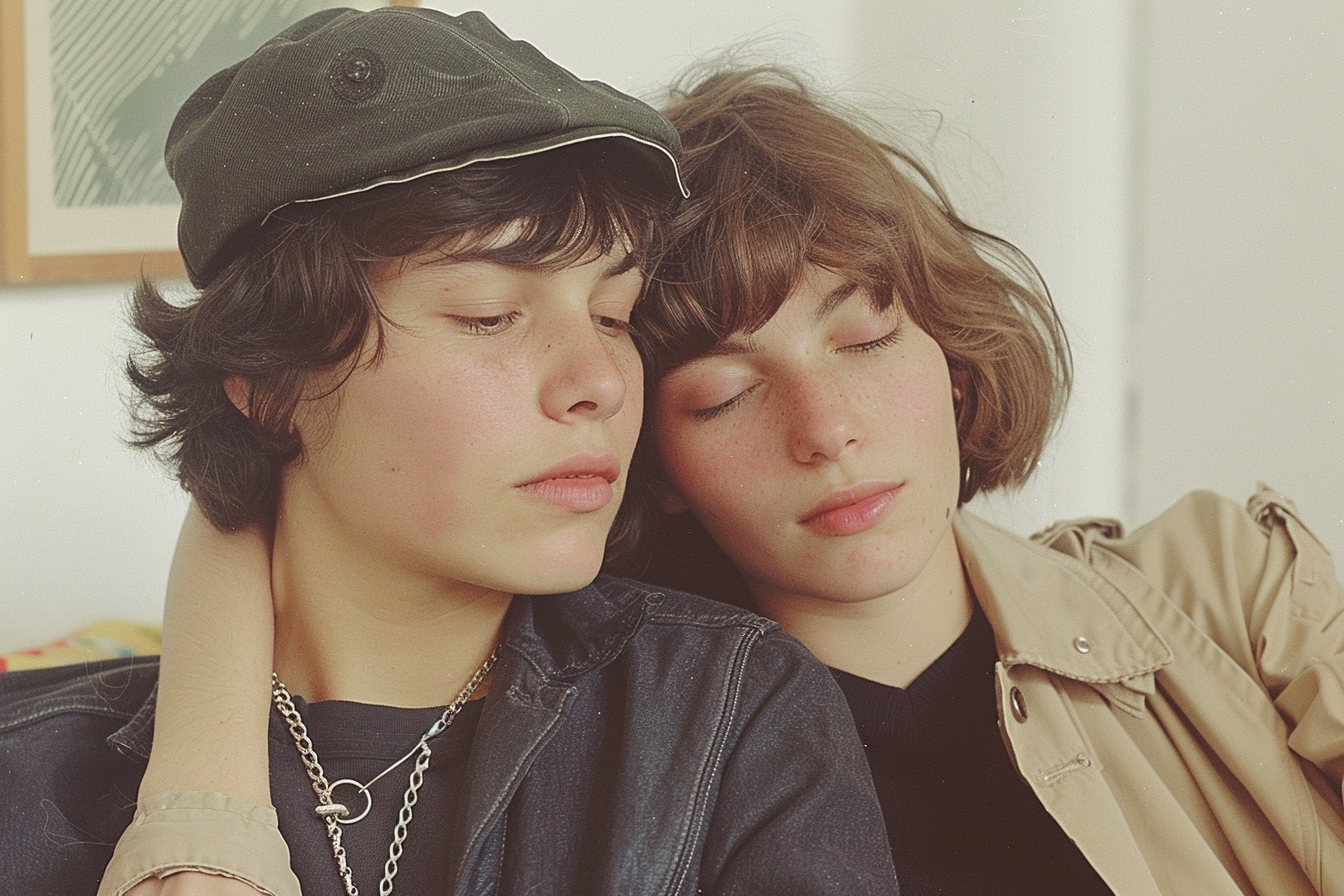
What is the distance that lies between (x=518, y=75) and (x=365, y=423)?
0.82 ft

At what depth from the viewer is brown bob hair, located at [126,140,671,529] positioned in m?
0.84

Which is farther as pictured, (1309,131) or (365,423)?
(1309,131)

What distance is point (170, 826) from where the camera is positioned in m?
0.82

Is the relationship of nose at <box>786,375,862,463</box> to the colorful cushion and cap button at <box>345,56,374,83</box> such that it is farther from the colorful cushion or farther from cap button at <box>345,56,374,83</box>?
the colorful cushion

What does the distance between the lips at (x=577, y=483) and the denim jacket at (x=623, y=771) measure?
107 millimetres

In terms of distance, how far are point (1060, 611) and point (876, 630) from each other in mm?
154

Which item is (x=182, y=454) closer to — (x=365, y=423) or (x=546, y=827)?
(x=365, y=423)

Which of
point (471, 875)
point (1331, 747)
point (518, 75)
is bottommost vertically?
point (1331, 747)

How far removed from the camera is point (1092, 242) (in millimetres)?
1479

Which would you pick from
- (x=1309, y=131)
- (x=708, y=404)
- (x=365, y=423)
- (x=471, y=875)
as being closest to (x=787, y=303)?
(x=708, y=404)

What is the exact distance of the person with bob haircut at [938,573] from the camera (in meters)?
0.99

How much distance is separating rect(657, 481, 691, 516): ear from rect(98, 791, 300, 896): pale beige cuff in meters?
0.41

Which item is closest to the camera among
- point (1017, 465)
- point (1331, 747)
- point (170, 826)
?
point (170, 826)

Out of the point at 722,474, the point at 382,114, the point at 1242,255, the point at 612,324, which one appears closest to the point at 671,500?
the point at 722,474
